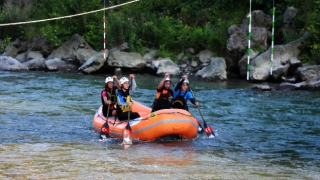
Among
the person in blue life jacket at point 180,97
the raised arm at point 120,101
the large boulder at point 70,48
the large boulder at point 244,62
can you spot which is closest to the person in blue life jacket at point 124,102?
the raised arm at point 120,101

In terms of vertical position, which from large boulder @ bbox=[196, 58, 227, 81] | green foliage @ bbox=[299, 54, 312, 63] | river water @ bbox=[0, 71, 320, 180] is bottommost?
river water @ bbox=[0, 71, 320, 180]

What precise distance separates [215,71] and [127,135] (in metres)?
8.94

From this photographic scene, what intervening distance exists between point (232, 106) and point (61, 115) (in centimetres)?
401

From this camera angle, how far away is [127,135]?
9102mm

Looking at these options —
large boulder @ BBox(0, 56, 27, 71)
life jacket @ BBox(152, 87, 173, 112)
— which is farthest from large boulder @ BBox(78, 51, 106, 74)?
life jacket @ BBox(152, 87, 173, 112)

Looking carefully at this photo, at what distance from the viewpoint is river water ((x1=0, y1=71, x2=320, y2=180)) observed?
23.2 ft

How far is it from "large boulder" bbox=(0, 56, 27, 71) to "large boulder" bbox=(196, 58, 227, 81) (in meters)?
7.08

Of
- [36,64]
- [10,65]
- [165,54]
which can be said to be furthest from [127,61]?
[10,65]

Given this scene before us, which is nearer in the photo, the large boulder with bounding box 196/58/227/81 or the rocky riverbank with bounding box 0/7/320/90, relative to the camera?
the rocky riverbank with bounding box 0/7/320/90

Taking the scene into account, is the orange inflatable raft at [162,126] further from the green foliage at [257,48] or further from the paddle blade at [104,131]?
the green foliage at [257,48]

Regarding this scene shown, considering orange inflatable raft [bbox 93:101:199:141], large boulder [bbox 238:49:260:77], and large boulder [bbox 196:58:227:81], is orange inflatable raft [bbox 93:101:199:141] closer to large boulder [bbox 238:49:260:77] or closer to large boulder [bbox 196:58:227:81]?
large boulder [bbox 196:58:227:81]

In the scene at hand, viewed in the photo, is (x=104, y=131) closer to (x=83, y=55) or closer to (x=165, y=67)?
(x=165, y=67)

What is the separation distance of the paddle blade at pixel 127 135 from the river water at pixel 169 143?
149 mm

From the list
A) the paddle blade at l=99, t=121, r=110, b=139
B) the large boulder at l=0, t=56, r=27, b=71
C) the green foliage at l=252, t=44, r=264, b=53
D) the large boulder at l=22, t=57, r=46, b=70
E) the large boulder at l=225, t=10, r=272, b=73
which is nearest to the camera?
the paddle blade at l=99, t=121, r=110, b=139
